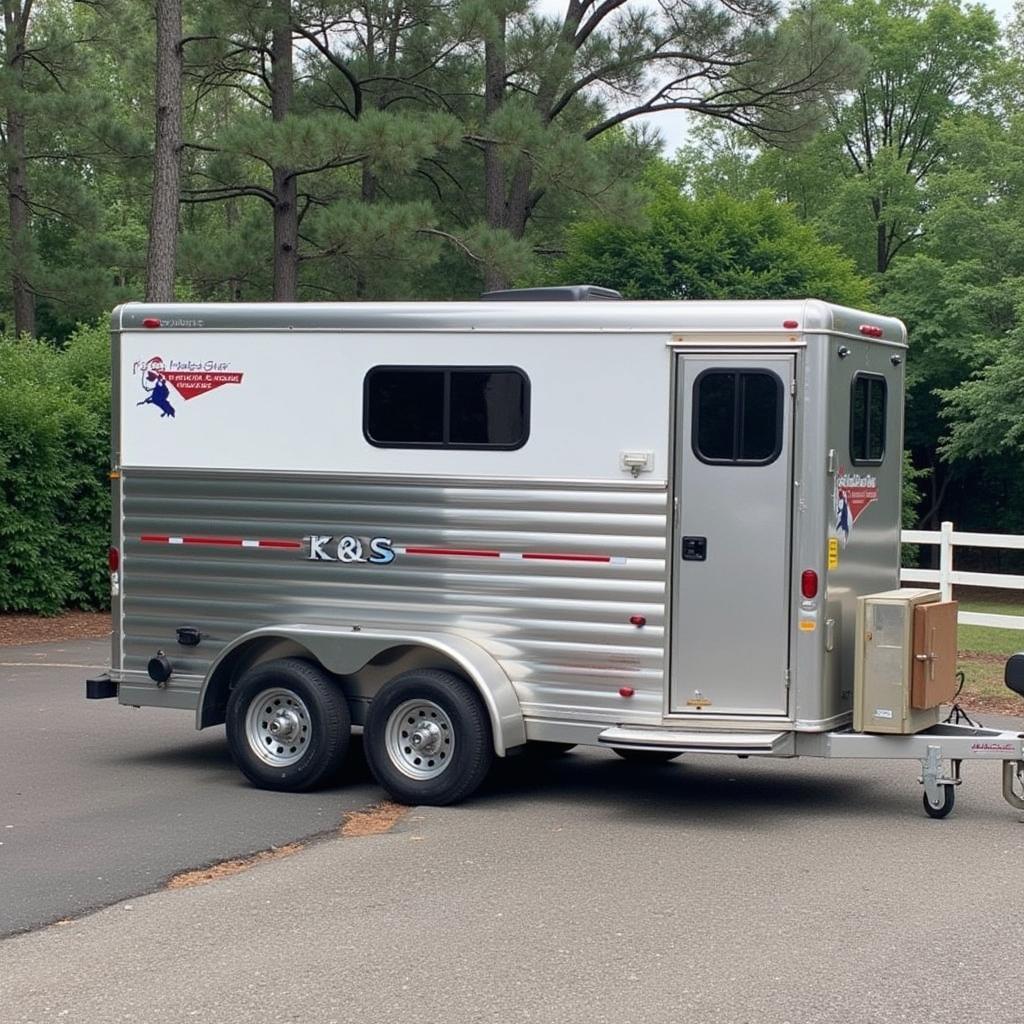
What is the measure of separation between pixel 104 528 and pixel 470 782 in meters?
12.5

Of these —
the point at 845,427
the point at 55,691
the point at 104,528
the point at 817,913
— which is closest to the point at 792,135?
the point at 104,528

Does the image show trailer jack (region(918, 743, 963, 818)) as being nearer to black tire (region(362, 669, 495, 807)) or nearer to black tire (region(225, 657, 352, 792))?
black tire (region(362, 669, 495, 807))

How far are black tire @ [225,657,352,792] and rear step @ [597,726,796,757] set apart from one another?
5.51ft

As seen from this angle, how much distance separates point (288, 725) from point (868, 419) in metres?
3.94

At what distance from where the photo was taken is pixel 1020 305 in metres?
33.0

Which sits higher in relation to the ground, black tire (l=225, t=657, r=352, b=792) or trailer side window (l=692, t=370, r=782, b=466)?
trailer side window (l=692, t=370, r=782, b=466)

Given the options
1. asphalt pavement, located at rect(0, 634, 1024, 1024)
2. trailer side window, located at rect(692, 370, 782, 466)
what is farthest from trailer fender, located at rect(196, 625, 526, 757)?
trailer side window, located at rect(692, 370, 782, 466)

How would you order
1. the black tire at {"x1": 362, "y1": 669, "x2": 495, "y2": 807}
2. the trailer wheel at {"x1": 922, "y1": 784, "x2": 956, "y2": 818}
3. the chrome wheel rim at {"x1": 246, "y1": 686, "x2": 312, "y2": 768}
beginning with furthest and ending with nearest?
the chrome wheel rim at {"x1": 246, "y1": 686, "x2": 312, "y2": 768}
the black tire at {"x1": 362, "y1": 669, "x2": 495, "y2": 807}
the trailer wheel at {"x1": 922, "y1": 784, "x2": 956, "y2": 818}

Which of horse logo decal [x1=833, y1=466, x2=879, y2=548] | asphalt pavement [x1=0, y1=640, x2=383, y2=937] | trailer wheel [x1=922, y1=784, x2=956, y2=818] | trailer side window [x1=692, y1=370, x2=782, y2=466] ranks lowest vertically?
asphalt pavement [x1=0, y1=640, x2=383, y2=937]

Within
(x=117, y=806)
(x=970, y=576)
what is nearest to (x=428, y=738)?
(x=117, y=806)

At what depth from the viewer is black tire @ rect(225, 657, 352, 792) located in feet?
31.2

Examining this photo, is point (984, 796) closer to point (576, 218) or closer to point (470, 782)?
point (470, 782)

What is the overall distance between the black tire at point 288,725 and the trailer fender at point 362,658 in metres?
0.17

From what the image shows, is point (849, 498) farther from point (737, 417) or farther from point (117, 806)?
point (117, 806)
